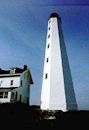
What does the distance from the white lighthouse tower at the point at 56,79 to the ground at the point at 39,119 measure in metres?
2.37

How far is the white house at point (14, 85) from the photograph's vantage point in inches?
1688

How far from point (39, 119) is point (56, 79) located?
9.74m

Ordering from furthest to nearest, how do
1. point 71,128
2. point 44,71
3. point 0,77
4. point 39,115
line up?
point 0,77
point 44,71
point 39,115
point 71,128

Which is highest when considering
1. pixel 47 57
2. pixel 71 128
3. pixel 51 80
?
pixel 47 57

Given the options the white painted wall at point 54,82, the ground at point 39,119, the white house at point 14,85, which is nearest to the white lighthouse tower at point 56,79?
the white painted wall at point 54,82

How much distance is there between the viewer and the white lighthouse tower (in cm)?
3925

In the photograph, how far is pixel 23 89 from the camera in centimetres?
4747

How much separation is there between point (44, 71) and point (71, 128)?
16.1 m

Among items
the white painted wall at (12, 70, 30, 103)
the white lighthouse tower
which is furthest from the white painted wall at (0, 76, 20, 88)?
the white lighthouse tower

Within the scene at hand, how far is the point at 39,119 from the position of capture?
109 ft

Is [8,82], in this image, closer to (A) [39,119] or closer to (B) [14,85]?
(B) [14,85]

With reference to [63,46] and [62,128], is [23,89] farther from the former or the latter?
[62,128]

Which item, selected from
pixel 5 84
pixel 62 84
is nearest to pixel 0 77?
pixel 5 84

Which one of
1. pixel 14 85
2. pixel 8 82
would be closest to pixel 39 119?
pixel 14 85
